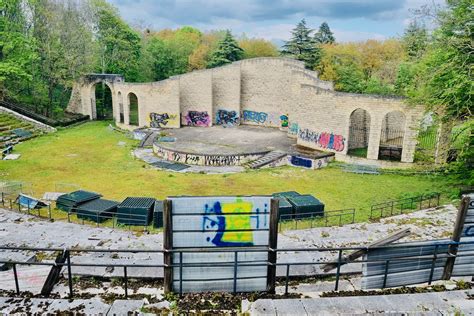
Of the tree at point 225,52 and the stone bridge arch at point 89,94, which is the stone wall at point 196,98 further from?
the tree at point 225,52

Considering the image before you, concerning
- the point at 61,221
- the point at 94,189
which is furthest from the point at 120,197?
the point at 61,221

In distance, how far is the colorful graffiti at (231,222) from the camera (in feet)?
19.9

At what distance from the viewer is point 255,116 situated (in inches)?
1444

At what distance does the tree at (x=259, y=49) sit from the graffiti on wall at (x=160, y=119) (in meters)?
27.2

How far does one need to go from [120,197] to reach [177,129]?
16.2 meters

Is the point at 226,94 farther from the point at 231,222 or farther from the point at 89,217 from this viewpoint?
the point at 231,222

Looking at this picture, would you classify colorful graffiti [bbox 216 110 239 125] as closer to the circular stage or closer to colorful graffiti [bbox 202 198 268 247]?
the circular stage

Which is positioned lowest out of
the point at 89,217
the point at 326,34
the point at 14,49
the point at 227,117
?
the point at 89,217

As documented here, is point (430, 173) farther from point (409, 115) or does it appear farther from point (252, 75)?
point (252, 75)

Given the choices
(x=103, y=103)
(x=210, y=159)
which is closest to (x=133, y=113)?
(x=103, y=103)

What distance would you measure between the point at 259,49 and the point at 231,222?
56433 mm

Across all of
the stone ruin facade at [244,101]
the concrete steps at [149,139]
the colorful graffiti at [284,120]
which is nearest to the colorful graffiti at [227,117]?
the stone ruin facade at [244,101]

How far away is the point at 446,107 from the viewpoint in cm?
1600

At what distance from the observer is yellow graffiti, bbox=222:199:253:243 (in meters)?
6.07
